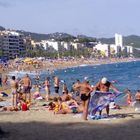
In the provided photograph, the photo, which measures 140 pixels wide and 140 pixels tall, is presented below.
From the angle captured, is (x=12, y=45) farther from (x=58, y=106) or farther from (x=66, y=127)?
(x=66, y=127)

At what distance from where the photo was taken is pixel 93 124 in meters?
13.1

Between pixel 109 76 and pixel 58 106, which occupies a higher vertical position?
pixel 109 76

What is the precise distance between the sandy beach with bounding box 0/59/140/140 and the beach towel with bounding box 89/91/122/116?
421 millimetres

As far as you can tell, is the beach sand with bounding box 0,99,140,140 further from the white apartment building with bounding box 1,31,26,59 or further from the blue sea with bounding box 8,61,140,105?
the white apartment building with bounding box 1,31,26,59

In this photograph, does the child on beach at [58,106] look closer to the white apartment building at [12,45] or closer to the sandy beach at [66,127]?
the sandy beach at [66,127]

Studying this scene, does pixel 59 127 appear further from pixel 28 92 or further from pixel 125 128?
pixel 28 92

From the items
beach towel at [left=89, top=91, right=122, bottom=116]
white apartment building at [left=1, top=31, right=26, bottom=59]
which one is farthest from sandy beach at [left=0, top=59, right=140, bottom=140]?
white apartment building at [left=1, top=31, right=26, bottom=59]

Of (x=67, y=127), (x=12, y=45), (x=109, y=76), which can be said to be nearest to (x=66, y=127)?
(x=67, y=127)

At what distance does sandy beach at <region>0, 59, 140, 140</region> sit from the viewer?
11047mm

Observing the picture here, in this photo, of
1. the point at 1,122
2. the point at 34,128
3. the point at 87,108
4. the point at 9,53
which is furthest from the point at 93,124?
the point at 9,53

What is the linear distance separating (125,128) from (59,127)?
69.2 inches

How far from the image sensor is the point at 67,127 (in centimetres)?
1266

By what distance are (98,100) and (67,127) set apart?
173 cm

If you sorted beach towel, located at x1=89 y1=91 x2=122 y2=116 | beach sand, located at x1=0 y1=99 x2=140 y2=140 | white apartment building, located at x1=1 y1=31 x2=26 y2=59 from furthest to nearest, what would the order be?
white apartment building, located at x1=1 y1=31 x2=26 y2=59 → beach towel, located at x1=89 y1=91 x2=122 y2=116 → beach sand, located at x1=0 y1=99 x2=140 y2=140
